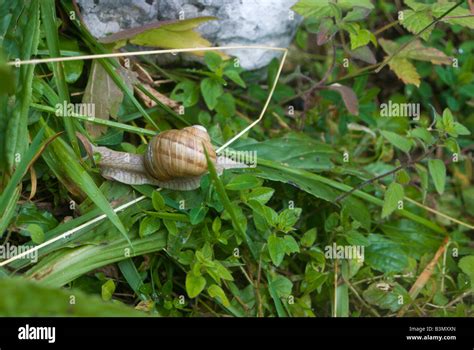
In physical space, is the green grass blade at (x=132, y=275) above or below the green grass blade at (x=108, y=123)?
below

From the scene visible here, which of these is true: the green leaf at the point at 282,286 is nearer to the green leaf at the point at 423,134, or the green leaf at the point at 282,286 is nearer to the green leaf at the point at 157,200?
the green leaf at the point at 157,200

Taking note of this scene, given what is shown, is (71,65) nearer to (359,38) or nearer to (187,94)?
(187,94)

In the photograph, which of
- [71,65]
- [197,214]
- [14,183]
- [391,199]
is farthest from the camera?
[71,65]

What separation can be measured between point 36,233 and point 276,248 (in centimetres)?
79

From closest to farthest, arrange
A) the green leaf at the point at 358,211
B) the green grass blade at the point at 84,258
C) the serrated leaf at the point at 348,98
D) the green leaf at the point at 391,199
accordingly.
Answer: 1. the green grass blade at the point at 84,258
2. the green leaf at the point at 391,199
3. the green leaf at the point at 358,211
4. the serrated leaf at the point at 348,98

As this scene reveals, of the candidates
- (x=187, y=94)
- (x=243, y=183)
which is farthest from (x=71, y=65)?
(x=243, y=183)

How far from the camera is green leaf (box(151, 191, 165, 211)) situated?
2150 mm

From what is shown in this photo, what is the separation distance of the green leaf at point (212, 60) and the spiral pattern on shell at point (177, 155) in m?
0.36

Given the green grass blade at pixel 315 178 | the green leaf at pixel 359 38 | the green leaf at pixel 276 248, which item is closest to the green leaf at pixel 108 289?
the green leaf at pixel 276 248

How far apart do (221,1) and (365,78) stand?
74 centimetres

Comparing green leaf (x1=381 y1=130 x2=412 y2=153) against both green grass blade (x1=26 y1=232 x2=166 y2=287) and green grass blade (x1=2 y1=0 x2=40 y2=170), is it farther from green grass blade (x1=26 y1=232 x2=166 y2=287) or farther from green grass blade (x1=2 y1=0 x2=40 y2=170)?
green grass blade (x1=2 y1=0 x2=40 y2=170)

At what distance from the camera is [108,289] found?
2092 millimetres

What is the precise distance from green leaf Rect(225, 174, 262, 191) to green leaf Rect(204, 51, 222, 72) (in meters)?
0.56

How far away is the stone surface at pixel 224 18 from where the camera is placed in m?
2.45
